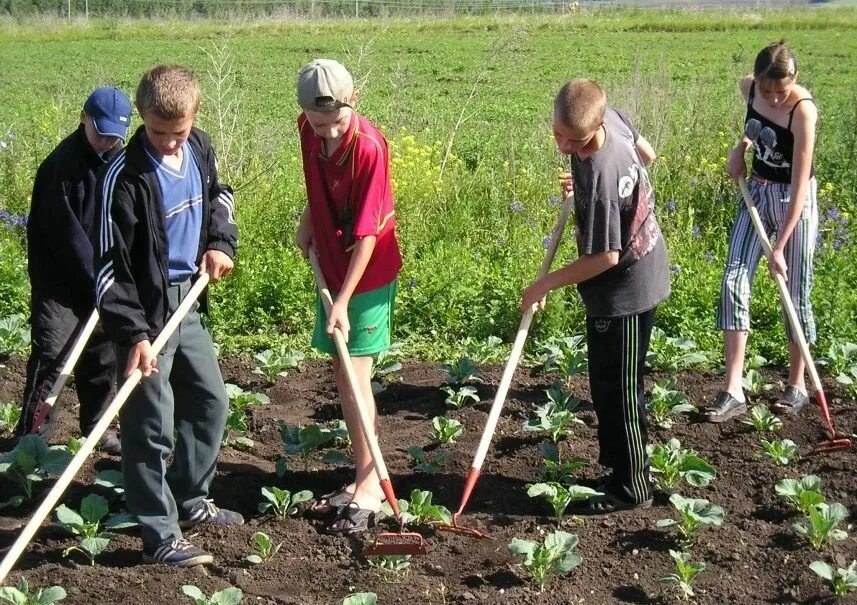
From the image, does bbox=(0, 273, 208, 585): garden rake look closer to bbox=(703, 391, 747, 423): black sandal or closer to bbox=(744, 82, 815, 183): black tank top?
bbox=(703, 391, 747, 423): black sandal

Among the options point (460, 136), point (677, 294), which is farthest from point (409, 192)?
point (460, 136)

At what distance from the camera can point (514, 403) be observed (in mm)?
5867

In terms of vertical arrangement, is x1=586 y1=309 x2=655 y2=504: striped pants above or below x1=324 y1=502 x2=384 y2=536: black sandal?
above

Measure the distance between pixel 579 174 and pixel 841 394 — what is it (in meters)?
2.62

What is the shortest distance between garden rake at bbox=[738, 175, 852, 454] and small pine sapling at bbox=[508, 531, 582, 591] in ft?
5.46

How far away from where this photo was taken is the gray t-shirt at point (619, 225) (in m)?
4.04

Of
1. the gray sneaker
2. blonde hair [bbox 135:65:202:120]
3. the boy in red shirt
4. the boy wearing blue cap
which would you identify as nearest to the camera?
blonde hair [bbox 135:65:202:120]

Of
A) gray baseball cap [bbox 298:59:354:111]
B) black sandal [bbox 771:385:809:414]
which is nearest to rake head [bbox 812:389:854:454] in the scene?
black sandal [bbox 771:385:809:414]

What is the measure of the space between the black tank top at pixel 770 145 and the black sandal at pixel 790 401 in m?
1.08

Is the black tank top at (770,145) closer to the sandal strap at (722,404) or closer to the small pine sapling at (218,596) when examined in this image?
the sandal strap at (722,404)

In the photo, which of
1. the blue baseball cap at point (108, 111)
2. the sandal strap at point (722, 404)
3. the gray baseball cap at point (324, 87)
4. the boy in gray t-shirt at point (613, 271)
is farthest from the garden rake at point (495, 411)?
the blue baseball cap at point (108, 111)

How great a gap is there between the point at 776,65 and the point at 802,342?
4.33 ft

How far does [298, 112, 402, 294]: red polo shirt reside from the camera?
4191 millimetres

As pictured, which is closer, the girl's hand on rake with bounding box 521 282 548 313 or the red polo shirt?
the red polo shirt
